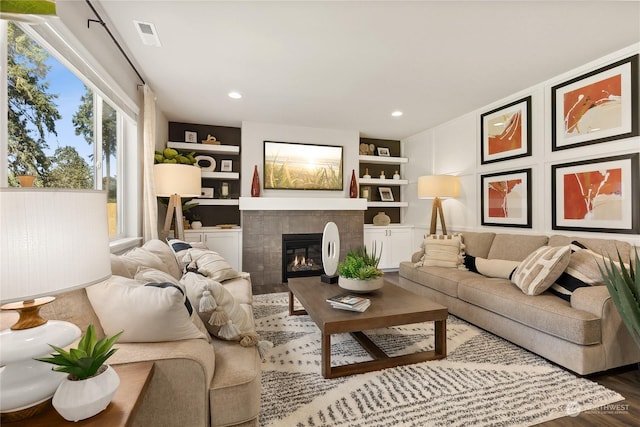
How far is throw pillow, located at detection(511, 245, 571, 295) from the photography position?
2201 millimetres

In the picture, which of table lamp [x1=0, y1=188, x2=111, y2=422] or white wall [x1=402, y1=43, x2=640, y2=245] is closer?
table lamp [x1=0, y1=188, x2=111, y2=422]

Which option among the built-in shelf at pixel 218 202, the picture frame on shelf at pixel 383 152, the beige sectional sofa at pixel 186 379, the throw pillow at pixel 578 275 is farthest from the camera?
the picture frame on shelf at pixel 383 152

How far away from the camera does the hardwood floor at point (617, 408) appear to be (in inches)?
59.0

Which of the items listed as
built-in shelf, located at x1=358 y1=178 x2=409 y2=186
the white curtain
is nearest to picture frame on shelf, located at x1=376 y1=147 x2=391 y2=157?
built-in shelf, located at x1=358 y1=178 x2=409 y2=186

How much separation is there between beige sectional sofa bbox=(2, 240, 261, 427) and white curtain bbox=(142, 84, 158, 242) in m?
2.16

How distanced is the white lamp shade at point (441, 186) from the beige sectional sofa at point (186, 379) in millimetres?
3577

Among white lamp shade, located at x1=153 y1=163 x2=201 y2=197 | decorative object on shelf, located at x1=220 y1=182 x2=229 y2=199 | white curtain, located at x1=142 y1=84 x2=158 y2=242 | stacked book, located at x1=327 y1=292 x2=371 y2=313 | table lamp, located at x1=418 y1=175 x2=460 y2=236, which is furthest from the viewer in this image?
decorative object on shelf, located at x1=220 y1=182 x2=229 y2=199

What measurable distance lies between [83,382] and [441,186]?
4.18m

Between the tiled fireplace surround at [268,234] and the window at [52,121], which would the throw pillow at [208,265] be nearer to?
the window at [52,121]

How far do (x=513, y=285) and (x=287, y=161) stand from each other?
136 inches

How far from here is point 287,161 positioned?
15.8 feet

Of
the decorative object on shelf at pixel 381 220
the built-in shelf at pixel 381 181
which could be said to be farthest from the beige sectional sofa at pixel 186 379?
the decorative object on shelf at pixel 381 220

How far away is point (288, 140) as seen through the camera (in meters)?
4.83

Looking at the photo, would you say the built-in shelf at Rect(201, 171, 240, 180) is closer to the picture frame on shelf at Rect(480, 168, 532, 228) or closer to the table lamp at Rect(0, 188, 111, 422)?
the picture frame on shelf at Rect(480, 168, 532, 228)
